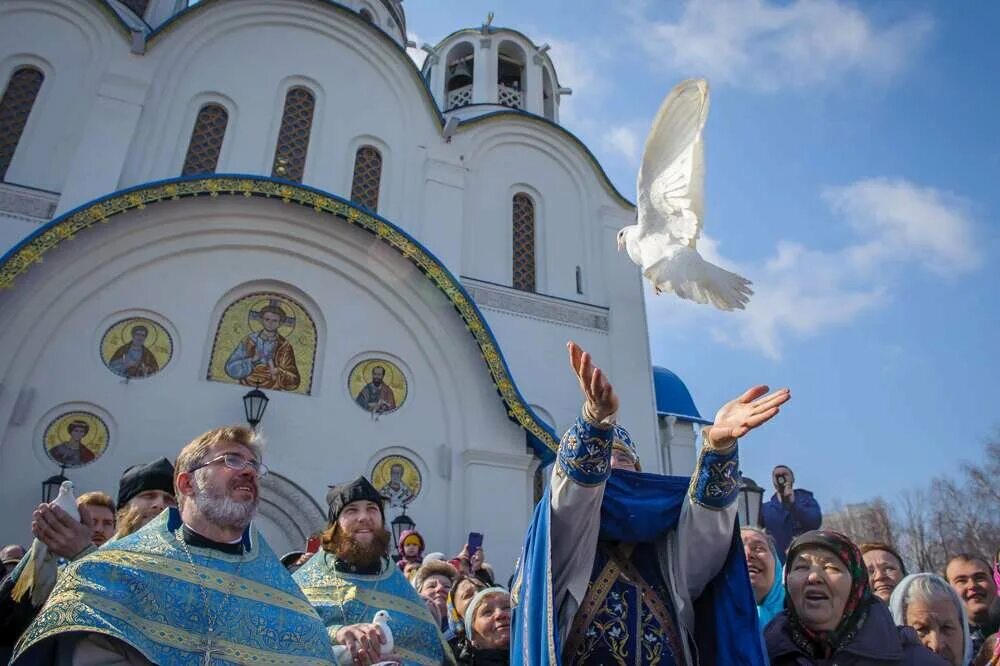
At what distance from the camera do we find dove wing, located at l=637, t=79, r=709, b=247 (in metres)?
3.48

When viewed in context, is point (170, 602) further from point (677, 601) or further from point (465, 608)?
point (465, 608)

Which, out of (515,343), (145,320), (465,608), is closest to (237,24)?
(145,320)

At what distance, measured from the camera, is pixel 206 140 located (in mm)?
10547

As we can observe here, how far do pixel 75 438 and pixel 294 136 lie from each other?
18.0ft

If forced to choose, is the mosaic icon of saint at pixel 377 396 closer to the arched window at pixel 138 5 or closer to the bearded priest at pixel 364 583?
the bearded priest at pixel 364 583

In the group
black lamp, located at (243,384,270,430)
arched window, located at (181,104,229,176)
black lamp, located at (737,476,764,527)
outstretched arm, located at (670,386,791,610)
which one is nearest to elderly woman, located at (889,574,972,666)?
outstretched arm, located at (670,386,791,610)

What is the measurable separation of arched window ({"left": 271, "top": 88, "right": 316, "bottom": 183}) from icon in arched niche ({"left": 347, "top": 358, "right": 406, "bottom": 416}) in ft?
10.9

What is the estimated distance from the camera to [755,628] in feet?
7.59

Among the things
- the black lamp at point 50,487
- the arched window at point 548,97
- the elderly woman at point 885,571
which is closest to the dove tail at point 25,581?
the elderly woman at point 885,571

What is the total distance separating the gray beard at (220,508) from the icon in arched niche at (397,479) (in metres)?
6.30

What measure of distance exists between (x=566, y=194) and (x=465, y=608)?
10.0m

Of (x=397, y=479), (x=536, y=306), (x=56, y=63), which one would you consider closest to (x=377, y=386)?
(x=397, y=479)

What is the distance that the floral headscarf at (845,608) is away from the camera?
8.37ft

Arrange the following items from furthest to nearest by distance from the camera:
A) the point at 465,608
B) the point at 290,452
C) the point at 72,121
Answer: the point at 72,121 < the point at 290,452 < the point at 465,608
